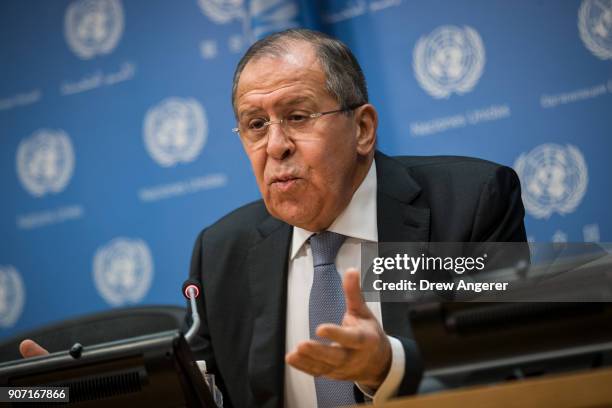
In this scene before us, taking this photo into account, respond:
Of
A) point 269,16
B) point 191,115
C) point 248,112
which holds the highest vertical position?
point 269,16

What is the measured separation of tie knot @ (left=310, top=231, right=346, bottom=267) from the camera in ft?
7.27

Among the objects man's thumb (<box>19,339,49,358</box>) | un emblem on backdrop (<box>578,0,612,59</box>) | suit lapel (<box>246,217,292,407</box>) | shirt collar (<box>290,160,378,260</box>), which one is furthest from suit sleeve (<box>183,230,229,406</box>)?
un emblem on backdrop (<box>578,0,612,59</box>)

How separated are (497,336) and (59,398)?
0.94m

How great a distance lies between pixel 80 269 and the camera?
4309mm

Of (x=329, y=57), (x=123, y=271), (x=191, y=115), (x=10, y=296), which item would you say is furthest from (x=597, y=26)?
(x=10, y=296)

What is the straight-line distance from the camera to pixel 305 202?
221 centimetres

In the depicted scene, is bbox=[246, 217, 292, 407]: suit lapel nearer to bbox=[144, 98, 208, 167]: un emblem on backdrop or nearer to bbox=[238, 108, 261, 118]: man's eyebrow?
bbox=[238, 108, 261, 118]: man's eyebrow

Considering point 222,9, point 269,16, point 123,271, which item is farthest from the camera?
point 123,271

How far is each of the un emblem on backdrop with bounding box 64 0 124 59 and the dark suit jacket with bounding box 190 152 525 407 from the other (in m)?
2.23

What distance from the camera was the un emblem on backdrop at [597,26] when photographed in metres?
2.88

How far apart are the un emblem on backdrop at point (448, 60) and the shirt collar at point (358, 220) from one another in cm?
107

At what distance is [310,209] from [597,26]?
1.51 meters

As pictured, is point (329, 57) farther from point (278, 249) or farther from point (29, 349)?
point (29, 349)

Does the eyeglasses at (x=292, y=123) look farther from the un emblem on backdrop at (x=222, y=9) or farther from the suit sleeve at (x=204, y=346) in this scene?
the un emblem on backdrop at (x=222, y=9)
